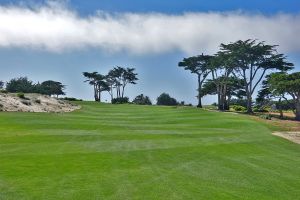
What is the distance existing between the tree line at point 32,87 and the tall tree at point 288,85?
59.4m

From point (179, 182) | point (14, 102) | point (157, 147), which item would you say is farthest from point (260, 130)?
point (14, 102)

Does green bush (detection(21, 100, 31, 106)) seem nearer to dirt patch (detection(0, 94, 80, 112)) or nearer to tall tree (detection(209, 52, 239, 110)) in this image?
dirt patch (detection(0, 94, 80, 112))

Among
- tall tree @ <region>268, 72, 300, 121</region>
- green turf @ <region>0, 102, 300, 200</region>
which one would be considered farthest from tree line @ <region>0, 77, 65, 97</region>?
green turf @ <region>0, 102, 300, 200</region>

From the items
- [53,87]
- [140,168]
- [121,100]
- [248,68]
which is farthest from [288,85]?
[53,87]

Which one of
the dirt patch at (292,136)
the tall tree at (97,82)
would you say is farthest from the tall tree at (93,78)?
the dirt patch at (292,136)

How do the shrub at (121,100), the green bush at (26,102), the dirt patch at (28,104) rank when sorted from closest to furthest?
the dirt patch at (28,104)
the green bush at (26,102)
the shrub at (121,100)

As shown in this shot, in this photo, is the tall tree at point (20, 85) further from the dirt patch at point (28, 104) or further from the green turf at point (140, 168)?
the green turf at point (140, 168)

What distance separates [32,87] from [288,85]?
221 ft

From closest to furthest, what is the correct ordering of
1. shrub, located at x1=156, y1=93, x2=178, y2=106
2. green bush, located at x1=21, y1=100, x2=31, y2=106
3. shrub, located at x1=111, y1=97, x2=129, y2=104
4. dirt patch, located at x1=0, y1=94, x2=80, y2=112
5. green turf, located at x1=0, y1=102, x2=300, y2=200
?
1. green turf, located at x1=0, y1=102, x2=300, y2=200
2. dirt patch, located at x1=0, y1=94, x2=80, y2=112
3. green bush, located at x1=21, y1=100, x2=31, y2=106
4. shrub, located at x1=111, y1=97, x2=129, y2=104
5. shrub, located at x1=156, y1=93, x2=178, y2=106

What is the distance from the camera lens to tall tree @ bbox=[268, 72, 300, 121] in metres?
71.2

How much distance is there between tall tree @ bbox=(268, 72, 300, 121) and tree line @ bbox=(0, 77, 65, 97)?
59.4 meters

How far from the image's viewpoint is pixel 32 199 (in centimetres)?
1247

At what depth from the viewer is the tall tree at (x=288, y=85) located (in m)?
71.2

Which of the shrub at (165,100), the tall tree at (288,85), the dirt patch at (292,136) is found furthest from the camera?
the shrub at (165,100)
